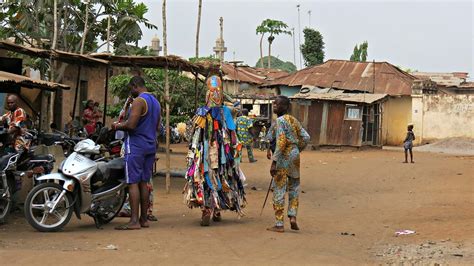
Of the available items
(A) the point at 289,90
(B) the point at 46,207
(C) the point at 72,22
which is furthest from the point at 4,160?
(A) the point at 289,90

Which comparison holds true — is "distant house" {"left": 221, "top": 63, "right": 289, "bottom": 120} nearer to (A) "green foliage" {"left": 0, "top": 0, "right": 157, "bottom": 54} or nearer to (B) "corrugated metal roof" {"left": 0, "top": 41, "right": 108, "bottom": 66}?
(A) "green foliage" {"left": 0, "top": 0, "right": 157, "bottom": 54}

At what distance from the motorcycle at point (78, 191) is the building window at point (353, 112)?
23127 millimetres

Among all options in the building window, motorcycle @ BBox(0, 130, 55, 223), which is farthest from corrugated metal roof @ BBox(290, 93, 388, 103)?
motorcycle @ BBox(0, 130, 55, 223)

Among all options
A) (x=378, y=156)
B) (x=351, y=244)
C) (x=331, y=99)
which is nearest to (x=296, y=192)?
(x=351, y=244)

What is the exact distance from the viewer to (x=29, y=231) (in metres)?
7.91

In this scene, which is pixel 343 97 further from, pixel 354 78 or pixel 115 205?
pixel 115 205

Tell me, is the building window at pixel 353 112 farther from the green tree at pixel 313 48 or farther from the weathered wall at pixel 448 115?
the green tree at pixel 313 48

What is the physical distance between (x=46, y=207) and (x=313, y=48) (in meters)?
42.8

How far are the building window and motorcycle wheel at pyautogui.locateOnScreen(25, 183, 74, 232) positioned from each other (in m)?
23.8

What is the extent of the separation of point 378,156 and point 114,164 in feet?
63.5

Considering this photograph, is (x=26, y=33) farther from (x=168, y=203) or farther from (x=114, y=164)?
(x=114, y=164)

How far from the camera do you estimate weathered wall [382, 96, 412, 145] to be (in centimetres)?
3528

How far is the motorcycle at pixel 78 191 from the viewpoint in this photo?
25.7ft

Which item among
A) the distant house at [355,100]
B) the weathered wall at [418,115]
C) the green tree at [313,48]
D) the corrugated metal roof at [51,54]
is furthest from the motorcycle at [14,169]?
the green tree at [313,48]
